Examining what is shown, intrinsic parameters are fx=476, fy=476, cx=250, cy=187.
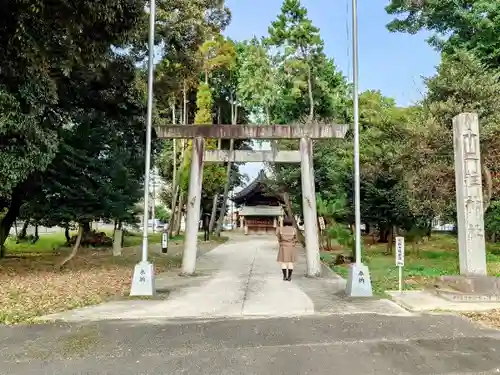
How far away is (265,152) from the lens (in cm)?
1405

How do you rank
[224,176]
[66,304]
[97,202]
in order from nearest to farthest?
[66,304], [97,202], [224,176]

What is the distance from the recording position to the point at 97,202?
46.0 ft

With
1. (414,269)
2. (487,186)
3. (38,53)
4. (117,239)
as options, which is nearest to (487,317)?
(414,269)

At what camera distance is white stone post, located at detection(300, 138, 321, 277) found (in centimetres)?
1343

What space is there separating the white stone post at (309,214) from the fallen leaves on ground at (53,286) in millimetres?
4926

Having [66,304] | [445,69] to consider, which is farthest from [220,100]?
[66,304]

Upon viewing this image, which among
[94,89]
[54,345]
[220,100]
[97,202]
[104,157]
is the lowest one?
[54,345]

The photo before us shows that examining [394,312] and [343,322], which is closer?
[343,322]

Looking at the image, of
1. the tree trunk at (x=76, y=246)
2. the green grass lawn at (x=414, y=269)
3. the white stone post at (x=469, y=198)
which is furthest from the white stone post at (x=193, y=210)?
the white stone post at (x=469, y=198)

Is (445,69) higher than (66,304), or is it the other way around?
(445,69)

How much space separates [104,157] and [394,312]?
397 inches

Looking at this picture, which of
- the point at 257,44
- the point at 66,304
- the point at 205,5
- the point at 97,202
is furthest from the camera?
the point at 257,44

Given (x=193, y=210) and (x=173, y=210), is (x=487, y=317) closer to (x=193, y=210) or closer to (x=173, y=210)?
(x=193, y=210)

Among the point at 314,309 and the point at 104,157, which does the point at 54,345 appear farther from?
the point at 104,157
